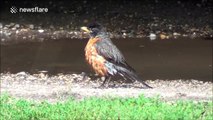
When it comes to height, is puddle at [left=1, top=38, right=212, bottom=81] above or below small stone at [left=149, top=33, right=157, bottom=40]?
below

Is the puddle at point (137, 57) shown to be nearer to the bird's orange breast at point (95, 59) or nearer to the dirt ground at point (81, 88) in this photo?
the dirt ground at point (81, 88)

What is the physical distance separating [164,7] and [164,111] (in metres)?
11.0

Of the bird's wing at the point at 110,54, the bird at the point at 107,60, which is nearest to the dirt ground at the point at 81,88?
the bird at the point at 107,60

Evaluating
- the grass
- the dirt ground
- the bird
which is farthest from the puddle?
the grass

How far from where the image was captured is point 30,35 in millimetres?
16172

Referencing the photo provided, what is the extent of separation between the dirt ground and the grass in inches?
25.0

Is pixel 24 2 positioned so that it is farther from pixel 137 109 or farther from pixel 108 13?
pixel 137 109

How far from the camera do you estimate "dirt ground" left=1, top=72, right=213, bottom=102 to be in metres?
9.45

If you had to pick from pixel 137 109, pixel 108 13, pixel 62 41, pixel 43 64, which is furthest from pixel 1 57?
pixel 137 109

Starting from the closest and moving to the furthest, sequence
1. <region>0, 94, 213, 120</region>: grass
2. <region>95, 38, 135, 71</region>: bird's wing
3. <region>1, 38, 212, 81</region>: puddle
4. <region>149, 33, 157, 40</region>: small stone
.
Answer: <region>0, 94, 213, 120</region>: grass
<region>95, 38, 135, 71</region>: bird's wing
<region>1, 38, 212, 81</region>: puddle
<region>149, 33, 157, 40</region>: small stone

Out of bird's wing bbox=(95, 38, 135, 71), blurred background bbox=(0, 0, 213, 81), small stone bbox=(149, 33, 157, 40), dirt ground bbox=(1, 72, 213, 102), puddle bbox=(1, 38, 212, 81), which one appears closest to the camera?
dirt ground bbox=(1, 72, 213, 102)

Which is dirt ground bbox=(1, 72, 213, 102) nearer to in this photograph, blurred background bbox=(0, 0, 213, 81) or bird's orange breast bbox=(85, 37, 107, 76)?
bird's orange breast bbox=(85, 37, 107, 76)

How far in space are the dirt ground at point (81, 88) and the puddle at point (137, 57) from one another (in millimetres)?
633

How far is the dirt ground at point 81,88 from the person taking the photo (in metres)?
9.45
